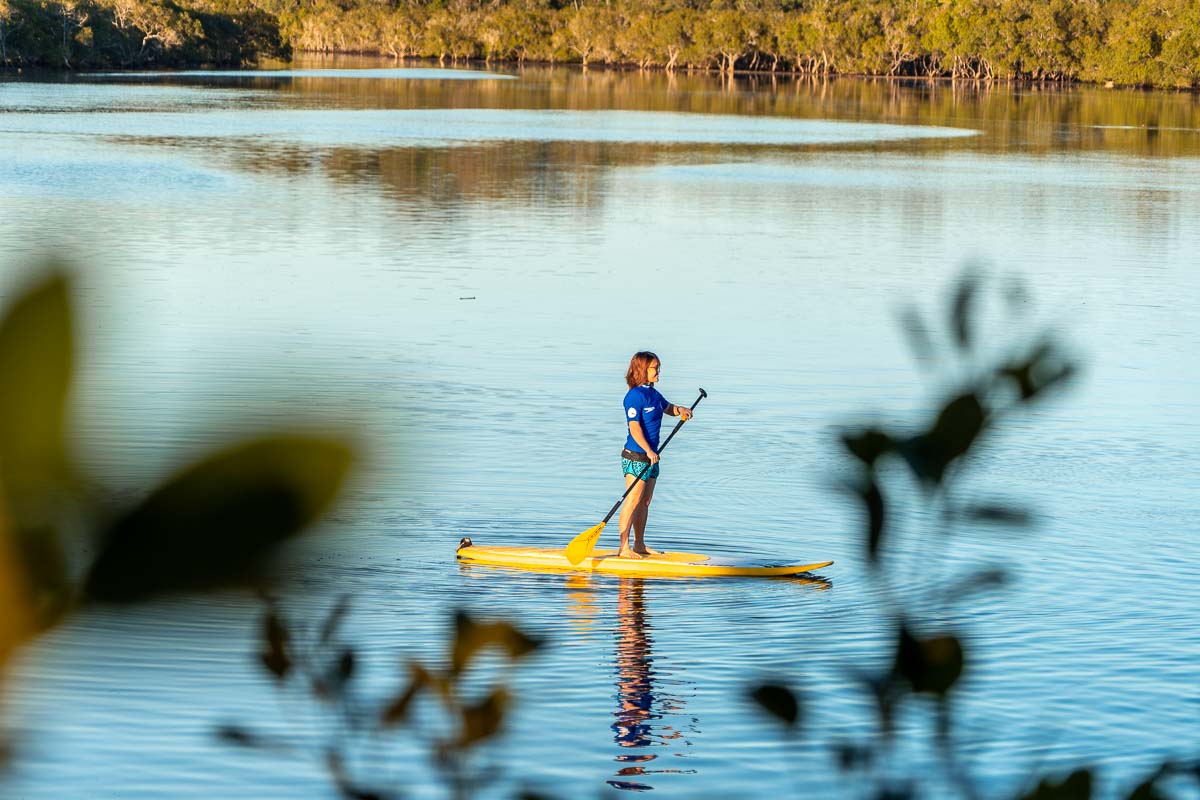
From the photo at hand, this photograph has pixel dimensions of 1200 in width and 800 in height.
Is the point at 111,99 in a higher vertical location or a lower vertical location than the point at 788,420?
higher

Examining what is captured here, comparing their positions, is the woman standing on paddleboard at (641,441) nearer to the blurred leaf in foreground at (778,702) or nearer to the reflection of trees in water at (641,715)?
the reflection of trees in water at (641,715)

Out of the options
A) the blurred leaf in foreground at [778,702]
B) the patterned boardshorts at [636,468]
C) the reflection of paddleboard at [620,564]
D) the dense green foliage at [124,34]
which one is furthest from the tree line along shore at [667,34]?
the blurred leaf in foreground at [778,702]

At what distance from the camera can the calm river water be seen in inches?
31.0

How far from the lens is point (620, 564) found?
1193cm

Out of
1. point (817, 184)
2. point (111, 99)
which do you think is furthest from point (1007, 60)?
point (817, 184)

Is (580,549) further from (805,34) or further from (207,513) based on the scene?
(805,34)

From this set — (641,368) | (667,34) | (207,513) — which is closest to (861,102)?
(667,34)

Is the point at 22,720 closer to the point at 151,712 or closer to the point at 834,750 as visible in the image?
the point at 834,750

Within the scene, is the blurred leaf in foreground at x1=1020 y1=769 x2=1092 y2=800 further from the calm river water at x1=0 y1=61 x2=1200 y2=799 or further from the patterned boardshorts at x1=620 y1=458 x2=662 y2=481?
the patterned boardshorts at x1=620 y1=458 x2=662 y2=481

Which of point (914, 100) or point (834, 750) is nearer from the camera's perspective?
point (834, 750)

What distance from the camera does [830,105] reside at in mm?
97875

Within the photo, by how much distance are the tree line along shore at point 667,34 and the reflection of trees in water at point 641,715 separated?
111290 millimetres

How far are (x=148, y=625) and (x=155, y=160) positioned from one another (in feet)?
162

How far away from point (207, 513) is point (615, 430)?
16280 millimetres
